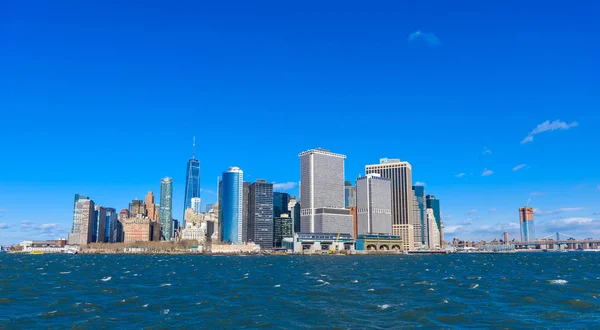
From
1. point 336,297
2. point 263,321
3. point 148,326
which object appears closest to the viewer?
point 148,326

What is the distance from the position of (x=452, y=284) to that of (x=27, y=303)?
7478 centimetres

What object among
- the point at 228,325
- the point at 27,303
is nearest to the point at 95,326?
the point at 228,325

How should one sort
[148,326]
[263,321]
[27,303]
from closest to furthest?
[148,326] → [263,321] → [27,303]

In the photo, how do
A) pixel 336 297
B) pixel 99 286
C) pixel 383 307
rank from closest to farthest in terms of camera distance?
pixel 383 307 → pixel 336 297 → pixel 99 286

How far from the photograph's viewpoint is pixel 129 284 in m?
100

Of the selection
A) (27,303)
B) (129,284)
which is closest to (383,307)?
(27,303)

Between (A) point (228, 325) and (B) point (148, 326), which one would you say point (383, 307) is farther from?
(B) point (148, 326)

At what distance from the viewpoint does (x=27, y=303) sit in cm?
7156

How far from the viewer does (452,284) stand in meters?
99.2

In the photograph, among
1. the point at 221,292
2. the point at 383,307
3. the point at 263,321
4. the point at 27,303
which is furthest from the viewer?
the point at 221,292

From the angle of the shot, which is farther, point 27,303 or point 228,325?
point 27,303

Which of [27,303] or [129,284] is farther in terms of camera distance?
[129,284]

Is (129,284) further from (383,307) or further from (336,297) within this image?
(383,307)

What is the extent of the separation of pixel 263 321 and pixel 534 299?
42.0 meters
